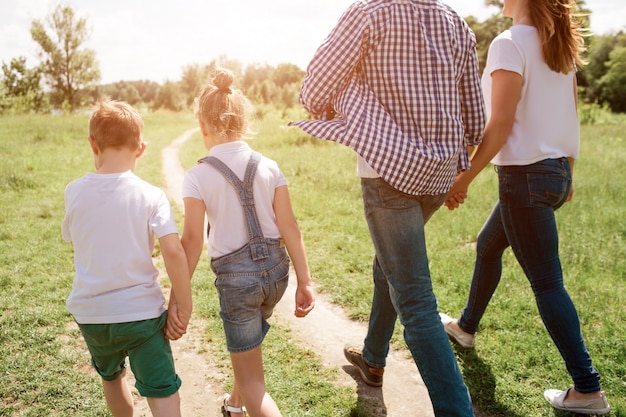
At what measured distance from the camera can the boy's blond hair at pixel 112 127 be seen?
205 cm

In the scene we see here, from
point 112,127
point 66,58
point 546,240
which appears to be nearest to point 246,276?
point 112,127

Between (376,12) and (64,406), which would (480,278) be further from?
(64,406)

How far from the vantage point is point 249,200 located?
2162mm

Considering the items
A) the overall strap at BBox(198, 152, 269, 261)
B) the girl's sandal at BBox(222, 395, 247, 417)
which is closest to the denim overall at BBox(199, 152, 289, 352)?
the overall strap at BBox(198, 152, 269, 261)

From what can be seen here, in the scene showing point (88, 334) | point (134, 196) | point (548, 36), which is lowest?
point (88, 334)

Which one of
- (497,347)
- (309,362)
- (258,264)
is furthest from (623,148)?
(258,264)

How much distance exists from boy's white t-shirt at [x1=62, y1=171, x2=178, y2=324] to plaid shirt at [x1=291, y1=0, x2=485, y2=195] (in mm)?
770

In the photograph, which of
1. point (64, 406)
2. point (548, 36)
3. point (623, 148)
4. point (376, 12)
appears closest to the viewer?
point (376, 12)

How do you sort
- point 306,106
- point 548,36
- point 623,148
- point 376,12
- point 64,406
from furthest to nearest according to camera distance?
point 623,148 < point 64,406 < point 548,36 < point 306,106 < point 376,12

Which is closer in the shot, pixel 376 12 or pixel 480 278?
pixel 376 12

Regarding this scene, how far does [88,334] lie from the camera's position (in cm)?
206

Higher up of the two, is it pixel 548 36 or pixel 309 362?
pixel 548 36

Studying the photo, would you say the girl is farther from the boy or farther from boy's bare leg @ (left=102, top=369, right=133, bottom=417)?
boy's bare leg @ (left=102, top=369, right=133, bottom=417)

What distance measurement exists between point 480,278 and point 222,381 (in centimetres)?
175
